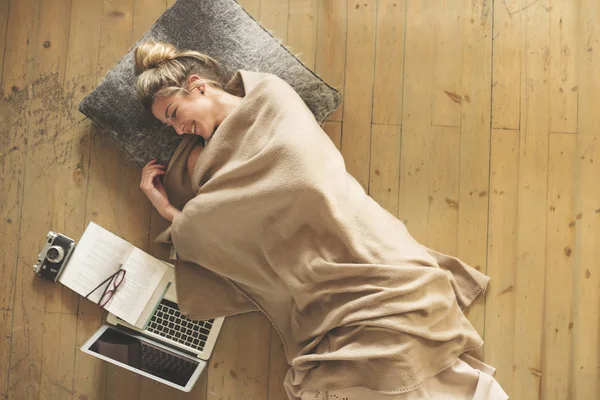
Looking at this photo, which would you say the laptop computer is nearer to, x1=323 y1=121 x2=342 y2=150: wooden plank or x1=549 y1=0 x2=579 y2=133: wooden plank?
x1=323 y1=121 x2=342 y2=150: wooden plank

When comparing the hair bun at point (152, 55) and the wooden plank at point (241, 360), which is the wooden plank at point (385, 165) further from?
the hair bun at point (152, 55)

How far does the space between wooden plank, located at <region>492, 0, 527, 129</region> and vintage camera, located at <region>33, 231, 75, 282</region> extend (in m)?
1.48

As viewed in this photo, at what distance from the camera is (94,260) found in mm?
1512

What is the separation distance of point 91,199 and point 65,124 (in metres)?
0.27

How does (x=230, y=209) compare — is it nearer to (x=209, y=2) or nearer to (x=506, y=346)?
(x=209, y=2)

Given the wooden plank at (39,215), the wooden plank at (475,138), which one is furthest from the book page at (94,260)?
the wooden plank at (475,138)

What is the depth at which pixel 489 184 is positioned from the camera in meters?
1.57

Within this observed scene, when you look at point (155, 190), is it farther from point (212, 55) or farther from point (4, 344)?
point (4, 344)

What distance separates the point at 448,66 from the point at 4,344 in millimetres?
1770

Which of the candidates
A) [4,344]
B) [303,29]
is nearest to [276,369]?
[4,344]

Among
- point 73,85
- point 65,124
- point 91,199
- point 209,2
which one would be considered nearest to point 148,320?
point 91,199

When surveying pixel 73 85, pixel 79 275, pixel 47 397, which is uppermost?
pixel 73 85

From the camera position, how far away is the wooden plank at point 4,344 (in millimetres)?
1559

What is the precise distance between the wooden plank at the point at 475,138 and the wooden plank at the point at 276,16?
0.62m
